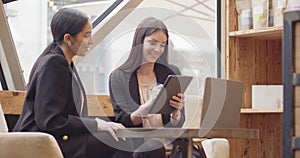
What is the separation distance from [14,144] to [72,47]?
636 millimetres

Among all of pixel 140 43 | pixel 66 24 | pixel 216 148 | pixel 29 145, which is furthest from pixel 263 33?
pixel 29 145

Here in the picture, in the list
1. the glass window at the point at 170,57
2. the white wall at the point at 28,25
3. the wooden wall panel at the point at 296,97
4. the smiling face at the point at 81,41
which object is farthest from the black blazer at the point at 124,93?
the white wall at the point at 28,25

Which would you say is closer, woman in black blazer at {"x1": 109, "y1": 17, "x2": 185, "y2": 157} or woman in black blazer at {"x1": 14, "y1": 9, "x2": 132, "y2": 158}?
woman in black blazer at {"x1": 14, "y1": 9, "x2": 132, "y2": 158}

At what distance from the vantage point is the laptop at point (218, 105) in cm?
248

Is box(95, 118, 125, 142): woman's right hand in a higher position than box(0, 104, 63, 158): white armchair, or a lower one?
lower

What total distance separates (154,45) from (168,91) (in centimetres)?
44

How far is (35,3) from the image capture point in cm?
450

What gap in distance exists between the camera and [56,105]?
8.07 ft

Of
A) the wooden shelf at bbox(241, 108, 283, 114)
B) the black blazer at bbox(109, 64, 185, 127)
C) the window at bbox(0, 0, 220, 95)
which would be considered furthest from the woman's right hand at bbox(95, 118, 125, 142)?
the wooden shelf at bbox(241, 108, 283, 114)

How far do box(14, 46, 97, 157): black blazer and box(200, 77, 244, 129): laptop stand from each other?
514 mm

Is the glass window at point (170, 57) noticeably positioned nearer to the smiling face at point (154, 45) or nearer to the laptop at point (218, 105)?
the smiling face at point (154, 45)

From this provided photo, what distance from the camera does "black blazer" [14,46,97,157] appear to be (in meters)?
2.46

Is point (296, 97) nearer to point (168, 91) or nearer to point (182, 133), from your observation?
point (182, 133)

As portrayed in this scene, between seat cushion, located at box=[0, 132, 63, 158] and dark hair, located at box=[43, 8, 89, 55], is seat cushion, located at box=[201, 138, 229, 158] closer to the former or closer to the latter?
dark hair, located at box=[43, 8, 89, 55]
